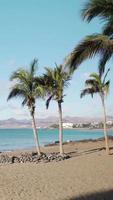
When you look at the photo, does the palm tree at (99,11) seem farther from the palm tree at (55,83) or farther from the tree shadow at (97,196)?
the palm tree at (55,83)

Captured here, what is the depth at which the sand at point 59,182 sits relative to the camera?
41.9 ft

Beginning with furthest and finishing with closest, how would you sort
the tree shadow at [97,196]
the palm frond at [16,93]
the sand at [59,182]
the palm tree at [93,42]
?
1. the palm frond at [16,93]
2. the palm tree at [93,42]
3. the sand at [59,182]
4. the tree shadow at [97,196]

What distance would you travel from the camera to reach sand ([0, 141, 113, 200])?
12773 mm

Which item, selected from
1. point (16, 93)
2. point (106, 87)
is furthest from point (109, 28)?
point (16, 93)

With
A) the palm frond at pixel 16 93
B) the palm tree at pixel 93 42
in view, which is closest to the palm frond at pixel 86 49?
the palm tree at pixel 93 42

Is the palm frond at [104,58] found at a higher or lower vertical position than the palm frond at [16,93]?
lower

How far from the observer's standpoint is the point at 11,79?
28844 millimetres

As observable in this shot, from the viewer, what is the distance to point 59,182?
15.3 metres

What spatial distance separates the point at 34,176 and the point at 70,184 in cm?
260

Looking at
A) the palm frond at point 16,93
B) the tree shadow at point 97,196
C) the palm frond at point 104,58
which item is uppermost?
the palm frond at point 16,93

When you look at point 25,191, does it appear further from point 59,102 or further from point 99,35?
point 59,102

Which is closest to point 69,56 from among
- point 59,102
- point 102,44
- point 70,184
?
point 102,44

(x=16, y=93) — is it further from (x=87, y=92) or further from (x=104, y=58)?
(x=104, y=58)

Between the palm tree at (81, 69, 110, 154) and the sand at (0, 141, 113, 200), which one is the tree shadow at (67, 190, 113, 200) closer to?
the sand at (0, 141, 113, 200)
